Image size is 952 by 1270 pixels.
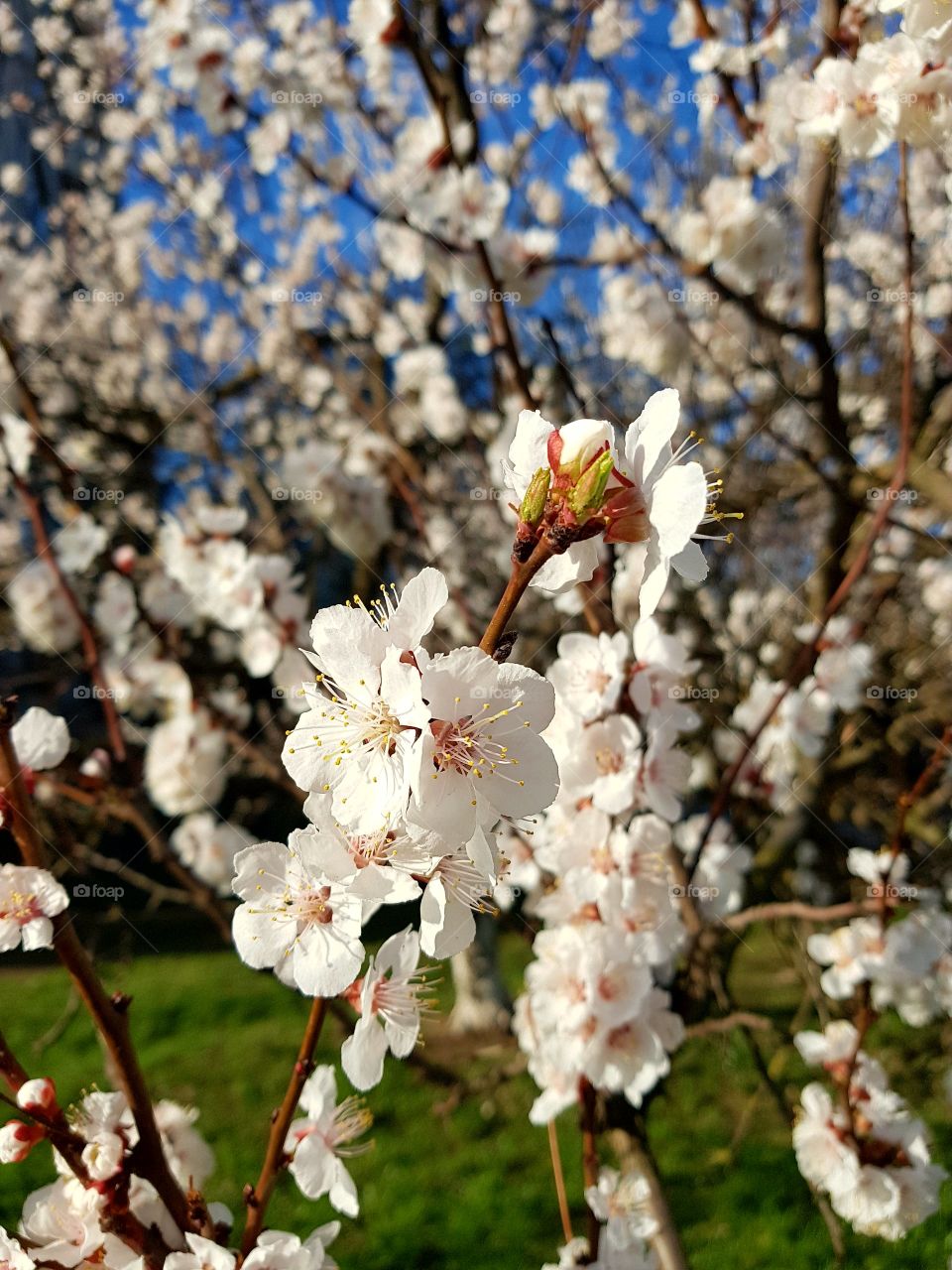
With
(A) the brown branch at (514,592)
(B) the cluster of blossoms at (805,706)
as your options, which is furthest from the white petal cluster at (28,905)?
(B) the cluster of blossoms at (805,706)

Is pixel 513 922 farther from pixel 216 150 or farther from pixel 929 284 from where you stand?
pixel 216 150

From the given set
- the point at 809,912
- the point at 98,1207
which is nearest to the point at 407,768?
the point at 98,1207

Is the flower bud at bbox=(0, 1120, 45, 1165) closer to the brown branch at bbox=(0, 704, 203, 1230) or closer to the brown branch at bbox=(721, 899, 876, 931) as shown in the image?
the brown branch at bbox=(0, 704, 203, 1230)

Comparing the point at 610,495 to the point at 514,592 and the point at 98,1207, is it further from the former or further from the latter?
the point at 98,1207

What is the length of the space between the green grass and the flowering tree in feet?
0.63

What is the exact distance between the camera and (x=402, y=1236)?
286 centimetres

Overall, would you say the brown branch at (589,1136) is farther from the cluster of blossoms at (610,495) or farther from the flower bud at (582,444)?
the flower bud at (582,444)

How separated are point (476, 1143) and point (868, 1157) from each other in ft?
8.00

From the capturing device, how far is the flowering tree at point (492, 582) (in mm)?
762

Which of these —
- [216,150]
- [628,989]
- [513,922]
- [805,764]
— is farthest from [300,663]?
[216,150]

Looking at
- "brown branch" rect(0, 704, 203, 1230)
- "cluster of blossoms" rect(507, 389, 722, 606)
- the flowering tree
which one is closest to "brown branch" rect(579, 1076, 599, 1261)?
the flowering tree

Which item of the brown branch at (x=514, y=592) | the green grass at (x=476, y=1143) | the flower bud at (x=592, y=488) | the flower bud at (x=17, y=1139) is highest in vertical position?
the flower bud at (x=592, y=488)

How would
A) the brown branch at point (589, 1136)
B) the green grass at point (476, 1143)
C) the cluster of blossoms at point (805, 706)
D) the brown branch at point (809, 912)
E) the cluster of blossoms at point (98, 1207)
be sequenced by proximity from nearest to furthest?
the cluster of blossoms at point (98, 1207)
the brown branch at point (589, 1136)
the brown branch at point (809, 912)
the cluster of blossoms at point (805, 706)
the green grass at point (476, 1143)

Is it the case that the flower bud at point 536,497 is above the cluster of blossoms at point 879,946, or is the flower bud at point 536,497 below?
above
